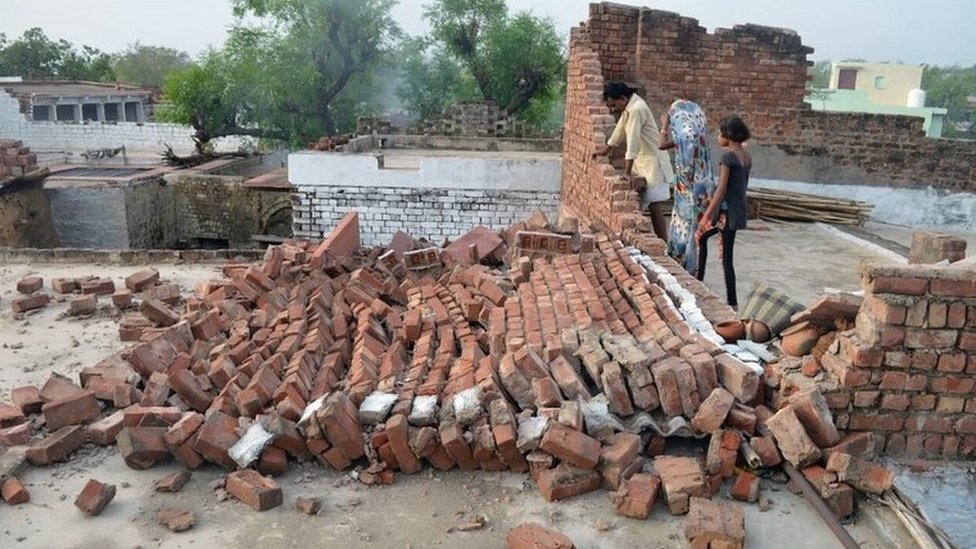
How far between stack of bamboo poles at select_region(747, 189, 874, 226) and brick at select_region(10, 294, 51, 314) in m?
7.81

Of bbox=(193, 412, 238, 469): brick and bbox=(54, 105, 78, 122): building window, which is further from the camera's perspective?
bbox=(54, 105, 78, 122): building window

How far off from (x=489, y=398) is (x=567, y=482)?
0.53 m

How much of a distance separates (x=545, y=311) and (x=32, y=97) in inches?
1241

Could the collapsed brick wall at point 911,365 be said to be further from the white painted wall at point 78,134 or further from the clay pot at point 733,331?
the white painted wall at point 78,134

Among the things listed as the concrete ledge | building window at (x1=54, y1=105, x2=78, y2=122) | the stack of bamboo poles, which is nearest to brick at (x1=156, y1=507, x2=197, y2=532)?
the concrete ledge

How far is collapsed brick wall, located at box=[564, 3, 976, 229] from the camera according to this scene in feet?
29.9

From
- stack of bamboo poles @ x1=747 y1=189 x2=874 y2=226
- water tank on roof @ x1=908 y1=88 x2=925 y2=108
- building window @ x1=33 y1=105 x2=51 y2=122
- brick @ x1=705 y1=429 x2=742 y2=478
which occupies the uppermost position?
water tank on roof @ x1=908 y1=88 x2=925 y2=108

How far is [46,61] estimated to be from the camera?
143 feet

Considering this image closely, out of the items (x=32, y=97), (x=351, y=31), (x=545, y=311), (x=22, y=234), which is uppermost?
(x=351, y=31)

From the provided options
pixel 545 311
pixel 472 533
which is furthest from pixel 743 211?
Result: pixel 472 533

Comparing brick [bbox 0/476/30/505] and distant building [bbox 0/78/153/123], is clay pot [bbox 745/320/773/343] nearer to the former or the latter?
brick [bbox 0/476/30/505]

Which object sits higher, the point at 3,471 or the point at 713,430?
the point at 713,430

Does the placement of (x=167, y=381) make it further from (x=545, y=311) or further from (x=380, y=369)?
(x=545, y=311)

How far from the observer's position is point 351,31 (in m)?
22.3
